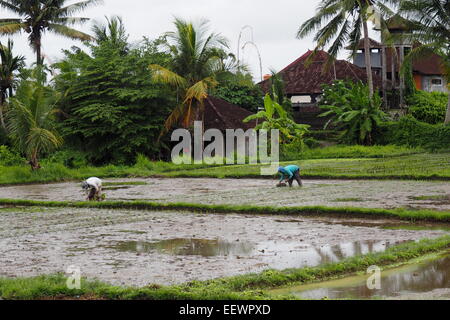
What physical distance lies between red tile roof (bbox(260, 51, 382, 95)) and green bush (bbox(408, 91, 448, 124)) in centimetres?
309

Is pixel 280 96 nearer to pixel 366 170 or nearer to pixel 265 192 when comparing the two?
pixel 366 170

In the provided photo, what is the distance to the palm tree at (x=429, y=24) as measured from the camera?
2539 centimetres

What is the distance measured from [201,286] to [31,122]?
1682cm

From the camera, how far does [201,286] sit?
6184mm

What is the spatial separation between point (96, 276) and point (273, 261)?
197 centimetres

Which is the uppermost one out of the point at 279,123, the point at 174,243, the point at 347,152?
the point at 279,123

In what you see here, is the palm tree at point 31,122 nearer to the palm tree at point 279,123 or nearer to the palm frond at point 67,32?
the palm tree at point 279,123

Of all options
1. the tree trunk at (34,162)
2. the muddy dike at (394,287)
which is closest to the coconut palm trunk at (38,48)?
the tree trunk at (34,162)

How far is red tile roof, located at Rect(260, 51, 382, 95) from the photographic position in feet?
121

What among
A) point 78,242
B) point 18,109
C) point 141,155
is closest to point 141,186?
point 18,109

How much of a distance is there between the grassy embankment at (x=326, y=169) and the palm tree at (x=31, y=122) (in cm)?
81

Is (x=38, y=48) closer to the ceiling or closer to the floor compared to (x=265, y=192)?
closer to the ceiling

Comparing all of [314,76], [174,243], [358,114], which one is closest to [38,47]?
[314,76]

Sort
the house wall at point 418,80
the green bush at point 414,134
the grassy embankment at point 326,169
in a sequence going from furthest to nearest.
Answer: the house wall at point 418,80 → the green bush at point 414,134 → the grassy embankment at point 326,169
